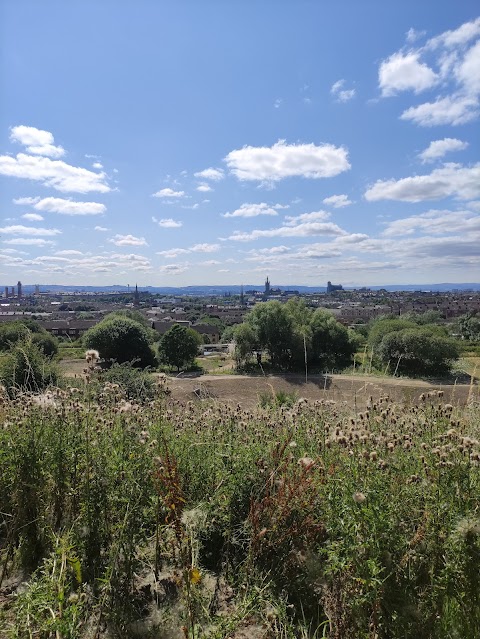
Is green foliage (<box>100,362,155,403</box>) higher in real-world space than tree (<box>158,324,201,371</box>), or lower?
higher

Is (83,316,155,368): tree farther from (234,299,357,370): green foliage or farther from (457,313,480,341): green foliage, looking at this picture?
(457,313,480,341): green foliage

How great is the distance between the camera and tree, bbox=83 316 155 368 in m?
34.1

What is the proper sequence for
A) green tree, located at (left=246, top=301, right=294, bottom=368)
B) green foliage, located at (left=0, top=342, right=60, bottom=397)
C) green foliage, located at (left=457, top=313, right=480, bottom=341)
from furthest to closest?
green foliage, located at (left=457, top=313, right=480, bottom=341) < green tree, located at (left=246, top=301, right=294, bottom=368) < green foliage, located at (left=0, top=342, right=60, bottom=397)

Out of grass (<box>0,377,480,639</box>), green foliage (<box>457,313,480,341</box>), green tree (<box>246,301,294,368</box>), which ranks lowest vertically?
green foliage (<box>457,313,480,341</box>)

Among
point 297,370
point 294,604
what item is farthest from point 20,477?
point 297,370

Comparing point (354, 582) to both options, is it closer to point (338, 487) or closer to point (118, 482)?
point (338, 487)

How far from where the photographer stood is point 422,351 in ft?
107

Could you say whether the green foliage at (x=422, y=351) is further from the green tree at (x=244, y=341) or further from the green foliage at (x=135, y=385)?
the green foliage at (x=135, y=385)

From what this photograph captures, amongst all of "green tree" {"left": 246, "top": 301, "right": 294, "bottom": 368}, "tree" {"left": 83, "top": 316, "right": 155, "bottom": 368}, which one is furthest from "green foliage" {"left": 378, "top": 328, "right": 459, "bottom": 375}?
"tree" {"left": 83, "top": 316, "right": 155, "bottom": 368}

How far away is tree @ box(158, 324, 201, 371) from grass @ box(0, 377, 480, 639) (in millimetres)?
32358

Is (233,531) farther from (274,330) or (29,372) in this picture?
(274,330)

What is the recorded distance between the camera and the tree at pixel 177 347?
1400 inches

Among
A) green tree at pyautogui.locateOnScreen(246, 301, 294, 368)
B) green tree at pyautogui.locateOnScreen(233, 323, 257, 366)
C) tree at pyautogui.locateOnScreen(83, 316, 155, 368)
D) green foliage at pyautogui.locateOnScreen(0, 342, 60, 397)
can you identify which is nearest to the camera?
green foliage at pyautogui.locateOnScreen(0, 342, 60, 397)

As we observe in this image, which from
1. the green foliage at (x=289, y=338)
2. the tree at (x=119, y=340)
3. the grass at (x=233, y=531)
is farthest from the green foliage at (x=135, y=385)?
the green foliage at (x=289, y=338)
